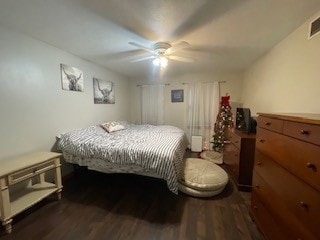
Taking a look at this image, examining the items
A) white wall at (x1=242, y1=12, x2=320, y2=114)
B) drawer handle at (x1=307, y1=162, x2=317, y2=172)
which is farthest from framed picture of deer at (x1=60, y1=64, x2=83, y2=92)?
white wall at (x1=242, y1=12, x2=320, y2=114)

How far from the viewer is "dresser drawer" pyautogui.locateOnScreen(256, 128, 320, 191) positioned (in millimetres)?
911

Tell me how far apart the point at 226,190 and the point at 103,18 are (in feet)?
9.51

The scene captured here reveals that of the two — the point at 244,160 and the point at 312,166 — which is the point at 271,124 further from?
the point at 244,160

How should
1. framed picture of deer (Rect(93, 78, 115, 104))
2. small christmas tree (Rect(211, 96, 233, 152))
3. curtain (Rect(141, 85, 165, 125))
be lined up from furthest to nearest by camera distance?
curtain (Rect(141, 85, 165, 125))
small christmas tree (Rect(211, 96, 233, 152))
framed picture of deer (Rect(93, 78, 115, 104))

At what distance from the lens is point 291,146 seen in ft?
3.69

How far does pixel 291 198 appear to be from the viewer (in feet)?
3.62

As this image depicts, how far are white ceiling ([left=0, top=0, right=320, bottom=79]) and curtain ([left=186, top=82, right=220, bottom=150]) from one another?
176 centimetres

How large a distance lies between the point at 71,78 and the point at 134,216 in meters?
2.57

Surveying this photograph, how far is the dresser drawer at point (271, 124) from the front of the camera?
1.28m

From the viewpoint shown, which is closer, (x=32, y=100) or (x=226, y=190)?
(x=32, y=100)

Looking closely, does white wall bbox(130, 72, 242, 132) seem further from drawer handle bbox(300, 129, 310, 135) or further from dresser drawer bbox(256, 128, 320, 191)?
drawer handle bbox(300, 129, 310, 135)

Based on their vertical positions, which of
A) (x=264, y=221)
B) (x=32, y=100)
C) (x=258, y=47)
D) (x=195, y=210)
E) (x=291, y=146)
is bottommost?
(x=195, y=210)

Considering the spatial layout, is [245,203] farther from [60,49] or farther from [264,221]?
[60,49]

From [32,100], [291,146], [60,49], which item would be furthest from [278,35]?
[32,100]
